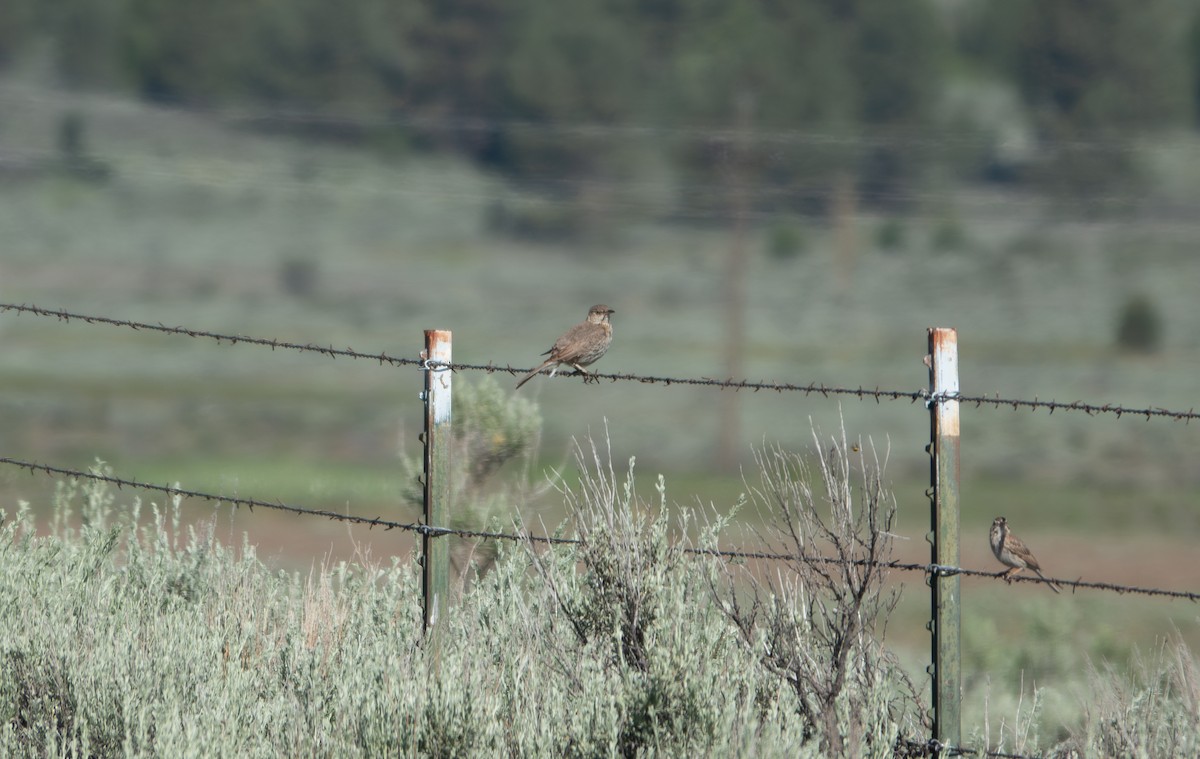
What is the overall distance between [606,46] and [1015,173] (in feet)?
41.5

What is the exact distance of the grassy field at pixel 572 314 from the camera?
137ft

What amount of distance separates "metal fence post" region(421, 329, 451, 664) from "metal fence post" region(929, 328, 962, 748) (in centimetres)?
175

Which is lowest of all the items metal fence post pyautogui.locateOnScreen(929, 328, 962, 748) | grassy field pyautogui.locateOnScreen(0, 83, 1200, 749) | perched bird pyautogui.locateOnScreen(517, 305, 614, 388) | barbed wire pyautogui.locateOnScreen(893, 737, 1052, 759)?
barbed wire pyautogui.locateOnScreen(893, 737, 1052, 759)

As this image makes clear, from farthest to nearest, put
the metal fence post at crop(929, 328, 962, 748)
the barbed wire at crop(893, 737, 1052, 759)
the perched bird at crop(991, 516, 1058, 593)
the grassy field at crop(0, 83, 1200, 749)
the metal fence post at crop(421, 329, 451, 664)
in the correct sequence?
1. the grassy field at crop(0, 83, 1200, 749)
2. the perched bird at crop(991, 516, 1058, 593)
3. the metal fence post at crop(421, 329, 451, 664)
4. the metal fence post at crop(929, 328, 962, 748)
5. the barbed wire at crop(893, 737, 1052, 759)

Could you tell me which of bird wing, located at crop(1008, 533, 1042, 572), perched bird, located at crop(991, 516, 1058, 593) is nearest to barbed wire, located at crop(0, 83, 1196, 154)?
perched bird, located at crop(991, 516, 1058, 593)

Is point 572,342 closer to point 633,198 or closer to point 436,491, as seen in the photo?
point 436,491

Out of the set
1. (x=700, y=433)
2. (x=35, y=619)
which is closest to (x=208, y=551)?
(x=35, y=619)

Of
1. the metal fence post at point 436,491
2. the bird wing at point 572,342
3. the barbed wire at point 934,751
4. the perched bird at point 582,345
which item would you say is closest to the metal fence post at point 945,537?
the barbed wire at point 934,751

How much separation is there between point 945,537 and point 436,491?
71.9 inches

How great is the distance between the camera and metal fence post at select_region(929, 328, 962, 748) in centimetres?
546

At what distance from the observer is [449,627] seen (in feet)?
20.1

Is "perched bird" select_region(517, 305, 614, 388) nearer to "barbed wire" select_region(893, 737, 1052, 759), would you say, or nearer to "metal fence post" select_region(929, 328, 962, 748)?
"metal fence post" select_region(929, 328, 962, 748)

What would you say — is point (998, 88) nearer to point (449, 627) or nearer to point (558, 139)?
point (558, 139)

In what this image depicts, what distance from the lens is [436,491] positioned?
6055 millimetres
